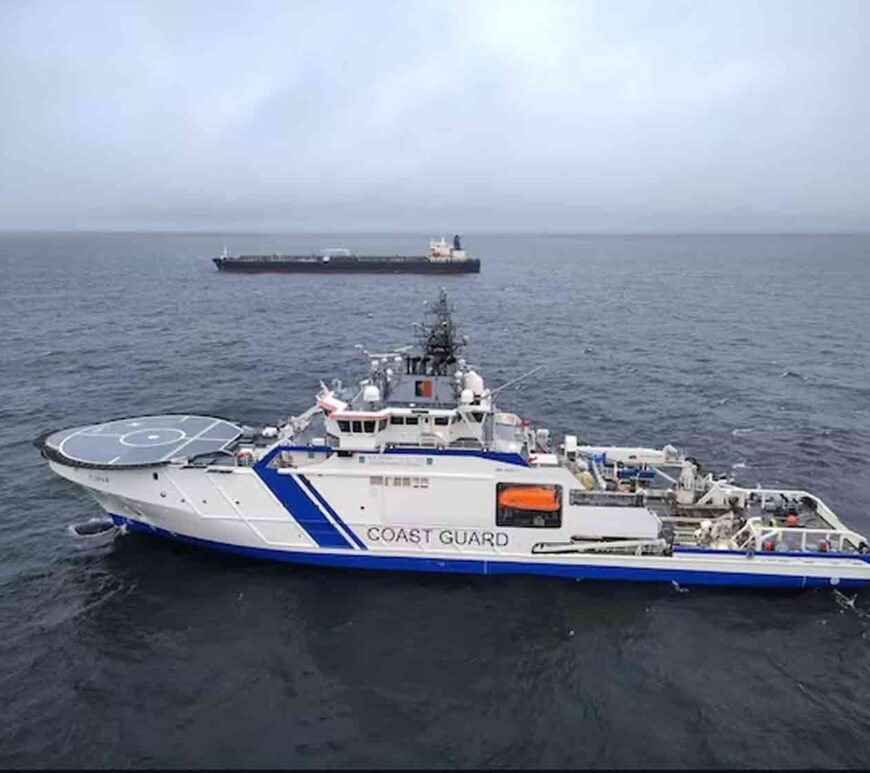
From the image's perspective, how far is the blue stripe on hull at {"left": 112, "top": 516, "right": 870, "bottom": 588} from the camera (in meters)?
23.4

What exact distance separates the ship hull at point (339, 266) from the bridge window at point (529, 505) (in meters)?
122

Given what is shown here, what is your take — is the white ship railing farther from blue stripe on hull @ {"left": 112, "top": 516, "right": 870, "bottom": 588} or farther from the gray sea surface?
the gray sea surface

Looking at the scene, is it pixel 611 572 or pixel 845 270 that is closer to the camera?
pixel 611 572

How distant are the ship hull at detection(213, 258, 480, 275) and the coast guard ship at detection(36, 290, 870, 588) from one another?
119 meters

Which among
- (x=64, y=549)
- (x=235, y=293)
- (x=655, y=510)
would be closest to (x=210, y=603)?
(x=64, y=549)

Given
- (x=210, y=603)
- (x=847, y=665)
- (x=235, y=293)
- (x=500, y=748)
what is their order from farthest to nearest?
(x=235, y=293), (x=210, y=603), (x=847, y=665), (x=500, y=748)

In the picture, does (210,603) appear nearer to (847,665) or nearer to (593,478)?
(593,478)

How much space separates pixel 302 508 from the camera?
78.2ft

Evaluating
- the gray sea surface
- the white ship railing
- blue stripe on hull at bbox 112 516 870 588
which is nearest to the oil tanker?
the gray sea surface

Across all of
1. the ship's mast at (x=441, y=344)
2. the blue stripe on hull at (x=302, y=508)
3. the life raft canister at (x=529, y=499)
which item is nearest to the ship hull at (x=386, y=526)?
the blue stripe on hull at (x=302, y=508)

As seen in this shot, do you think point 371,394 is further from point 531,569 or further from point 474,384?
point 531,569

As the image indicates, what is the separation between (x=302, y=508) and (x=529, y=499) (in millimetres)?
7915

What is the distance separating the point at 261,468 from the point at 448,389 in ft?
23.2

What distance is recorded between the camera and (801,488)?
31844 millimetres
